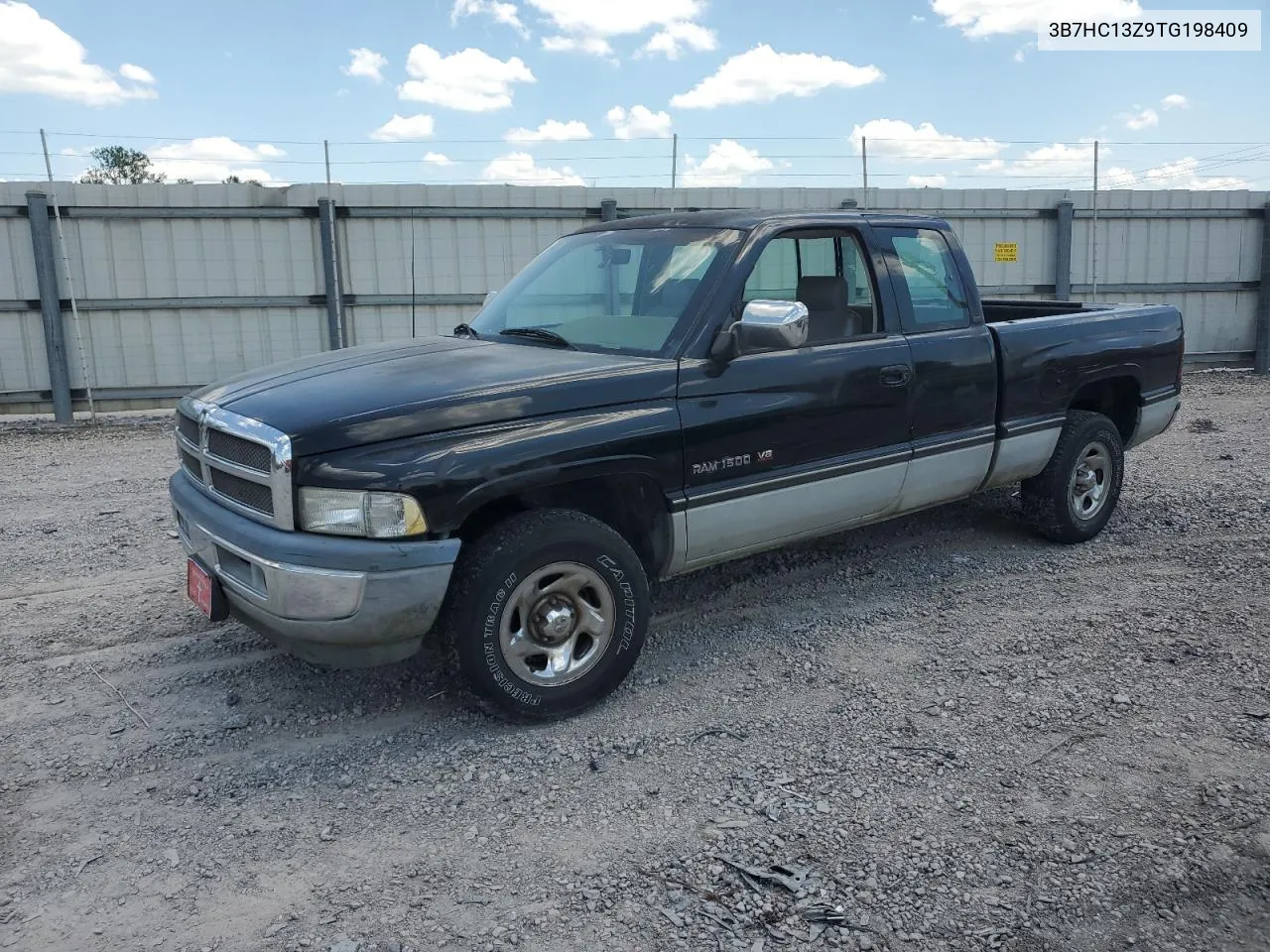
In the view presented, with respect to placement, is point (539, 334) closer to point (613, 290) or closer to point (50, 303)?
point (613, 290)

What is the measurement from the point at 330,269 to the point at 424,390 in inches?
355

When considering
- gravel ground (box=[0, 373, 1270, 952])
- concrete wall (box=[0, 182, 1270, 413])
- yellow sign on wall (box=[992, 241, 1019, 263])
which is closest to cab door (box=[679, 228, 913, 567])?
gravel ground (box=[0, 373, 1270, 952])

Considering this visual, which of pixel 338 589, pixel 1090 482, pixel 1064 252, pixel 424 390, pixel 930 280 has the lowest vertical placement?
pixel 1090 482

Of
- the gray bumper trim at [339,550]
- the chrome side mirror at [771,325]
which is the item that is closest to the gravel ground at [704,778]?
the gray bumper trim at [339,550]

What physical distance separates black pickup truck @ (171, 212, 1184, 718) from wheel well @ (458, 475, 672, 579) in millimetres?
10

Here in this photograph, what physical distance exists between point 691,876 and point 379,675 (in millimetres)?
1922

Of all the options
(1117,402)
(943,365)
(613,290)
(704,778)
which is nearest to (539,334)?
(613,290)

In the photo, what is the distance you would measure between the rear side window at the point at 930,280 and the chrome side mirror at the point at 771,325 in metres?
1.14

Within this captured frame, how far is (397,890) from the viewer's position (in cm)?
298

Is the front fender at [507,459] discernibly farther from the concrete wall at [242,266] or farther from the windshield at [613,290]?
the concrete wall at [242,266]

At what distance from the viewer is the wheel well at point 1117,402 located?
6.38m

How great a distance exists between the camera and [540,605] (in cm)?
388

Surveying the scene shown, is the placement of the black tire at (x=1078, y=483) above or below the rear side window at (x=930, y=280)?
below

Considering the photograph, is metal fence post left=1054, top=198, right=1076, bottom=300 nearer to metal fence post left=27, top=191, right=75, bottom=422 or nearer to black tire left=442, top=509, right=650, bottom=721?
black tire left=442, top=509, right=650, bottom=721
